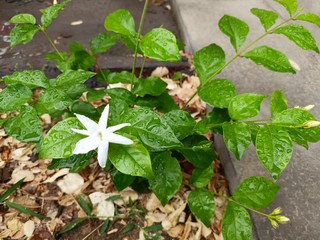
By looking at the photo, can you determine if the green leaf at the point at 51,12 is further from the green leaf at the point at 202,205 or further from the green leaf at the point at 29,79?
the green leaf at the point at 202,205

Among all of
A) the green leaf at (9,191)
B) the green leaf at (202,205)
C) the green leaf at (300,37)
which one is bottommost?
the green leaf at (9,191)

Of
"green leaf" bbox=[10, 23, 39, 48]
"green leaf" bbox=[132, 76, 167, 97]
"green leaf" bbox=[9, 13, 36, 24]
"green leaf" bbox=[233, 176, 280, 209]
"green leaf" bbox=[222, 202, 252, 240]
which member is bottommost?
"green leaf" bbox=[222, 202, 252, 240]

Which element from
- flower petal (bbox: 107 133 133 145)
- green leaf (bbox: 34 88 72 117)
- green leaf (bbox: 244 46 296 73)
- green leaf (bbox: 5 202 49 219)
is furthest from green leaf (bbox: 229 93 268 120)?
green leaf (bbox: 5 202 49 219)

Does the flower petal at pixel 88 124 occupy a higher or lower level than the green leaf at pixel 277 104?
higher

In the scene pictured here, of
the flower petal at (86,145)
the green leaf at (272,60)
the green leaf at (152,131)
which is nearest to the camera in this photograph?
the flower petal at (86,145)

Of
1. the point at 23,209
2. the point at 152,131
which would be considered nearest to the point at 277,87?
the point at 152,131

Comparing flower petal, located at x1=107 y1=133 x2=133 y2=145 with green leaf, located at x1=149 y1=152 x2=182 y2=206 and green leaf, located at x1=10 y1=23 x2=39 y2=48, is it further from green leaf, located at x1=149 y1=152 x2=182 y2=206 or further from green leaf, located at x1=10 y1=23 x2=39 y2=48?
green leaf, located at x1=10 y1=23 x2=39 y2=48

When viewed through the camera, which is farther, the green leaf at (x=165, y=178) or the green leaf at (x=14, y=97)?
the green leaf at (x=165, y=178)

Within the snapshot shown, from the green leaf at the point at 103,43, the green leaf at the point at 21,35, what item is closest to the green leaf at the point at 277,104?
the green leaf at the point at 103,43
